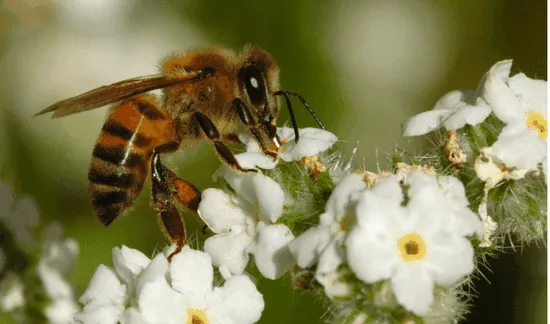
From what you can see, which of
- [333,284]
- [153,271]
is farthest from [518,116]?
[153,271]

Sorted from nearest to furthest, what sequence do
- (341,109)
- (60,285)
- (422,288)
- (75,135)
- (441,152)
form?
(422,288), (441,152), (60,285), (341,109), (75,135)

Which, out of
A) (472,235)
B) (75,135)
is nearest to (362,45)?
(75,135)

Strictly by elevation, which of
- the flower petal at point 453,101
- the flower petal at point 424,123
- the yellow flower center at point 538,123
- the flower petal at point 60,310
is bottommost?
the flower petal at point 60,310

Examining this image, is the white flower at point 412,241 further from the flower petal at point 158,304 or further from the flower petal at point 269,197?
the flower petal at point 158,304

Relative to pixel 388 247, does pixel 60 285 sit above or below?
below

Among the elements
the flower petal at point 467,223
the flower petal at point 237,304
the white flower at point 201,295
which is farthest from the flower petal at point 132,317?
the flower petal at point 467,223

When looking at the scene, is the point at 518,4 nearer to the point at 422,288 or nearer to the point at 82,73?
the point at 82,73

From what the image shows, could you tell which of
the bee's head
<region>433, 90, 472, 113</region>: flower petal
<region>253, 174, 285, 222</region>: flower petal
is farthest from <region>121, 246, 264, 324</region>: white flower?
<region>433, 90, 472, 113</region>: flower petal

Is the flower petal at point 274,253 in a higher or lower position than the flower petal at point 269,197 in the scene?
lower
